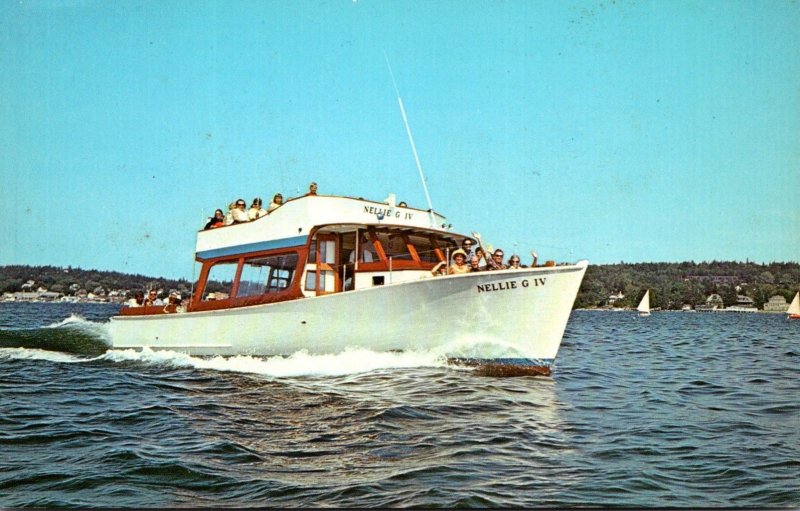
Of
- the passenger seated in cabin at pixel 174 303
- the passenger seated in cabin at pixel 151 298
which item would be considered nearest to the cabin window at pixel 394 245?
the passenger seated in cabin at pixel 174 303

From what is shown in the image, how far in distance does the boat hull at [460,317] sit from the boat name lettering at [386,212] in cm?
254

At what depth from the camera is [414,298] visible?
13211mm

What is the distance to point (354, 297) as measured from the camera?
13539mm

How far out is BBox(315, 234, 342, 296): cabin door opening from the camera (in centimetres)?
1533

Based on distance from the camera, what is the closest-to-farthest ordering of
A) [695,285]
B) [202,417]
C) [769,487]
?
[769,487] → [202,417] → [695,285]

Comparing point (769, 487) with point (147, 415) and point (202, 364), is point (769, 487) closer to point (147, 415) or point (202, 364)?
point (147, 415)

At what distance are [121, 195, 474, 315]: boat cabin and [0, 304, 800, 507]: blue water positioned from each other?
1.84 meters

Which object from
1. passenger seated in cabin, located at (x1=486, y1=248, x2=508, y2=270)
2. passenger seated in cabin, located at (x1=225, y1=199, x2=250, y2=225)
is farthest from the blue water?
passenger seated in cabin, located at (x1=225, y1=199, x2=250, y2=225)

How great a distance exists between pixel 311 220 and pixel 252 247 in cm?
229

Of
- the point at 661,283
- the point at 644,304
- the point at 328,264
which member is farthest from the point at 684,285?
the point at 328,264

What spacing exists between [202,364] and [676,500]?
12.5 metres

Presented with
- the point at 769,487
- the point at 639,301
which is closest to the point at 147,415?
the point at 769,487

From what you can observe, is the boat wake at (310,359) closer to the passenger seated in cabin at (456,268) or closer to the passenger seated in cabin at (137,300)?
the passenger seated in cabin at (456,268)

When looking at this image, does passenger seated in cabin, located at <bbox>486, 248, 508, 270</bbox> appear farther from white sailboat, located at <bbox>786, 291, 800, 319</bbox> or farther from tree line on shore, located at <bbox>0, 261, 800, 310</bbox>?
white sailboat, located at <bbox>786, 291, 800, 319</bbox>
